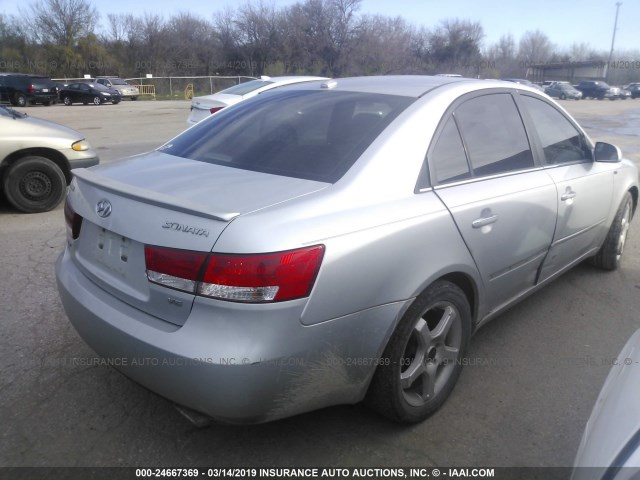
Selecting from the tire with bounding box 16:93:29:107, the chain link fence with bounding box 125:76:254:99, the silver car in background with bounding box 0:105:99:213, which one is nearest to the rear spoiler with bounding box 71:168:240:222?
the silver car in background with bounding box 0:105:99:213

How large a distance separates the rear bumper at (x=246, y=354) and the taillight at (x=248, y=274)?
1.6 inches

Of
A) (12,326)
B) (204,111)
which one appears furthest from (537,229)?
(204,111)

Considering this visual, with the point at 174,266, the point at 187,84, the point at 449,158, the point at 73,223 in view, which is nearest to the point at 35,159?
the point at 73,223

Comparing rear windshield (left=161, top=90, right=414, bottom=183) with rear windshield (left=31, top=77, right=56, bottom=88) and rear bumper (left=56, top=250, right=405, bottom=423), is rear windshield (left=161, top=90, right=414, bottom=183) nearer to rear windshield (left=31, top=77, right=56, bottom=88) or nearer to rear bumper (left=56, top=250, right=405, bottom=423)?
rear bumper (left=56, top=250, right=405, bottom=423)

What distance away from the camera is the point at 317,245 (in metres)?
2.01

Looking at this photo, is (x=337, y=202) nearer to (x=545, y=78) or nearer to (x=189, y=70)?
(x=189, y=70)

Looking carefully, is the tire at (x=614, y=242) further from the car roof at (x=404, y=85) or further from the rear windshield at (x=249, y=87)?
the rear windshield at (x=249, y=87)

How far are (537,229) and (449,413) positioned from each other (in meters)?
1.21

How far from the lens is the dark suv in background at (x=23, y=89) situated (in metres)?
28.6

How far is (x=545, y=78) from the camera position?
73250mm

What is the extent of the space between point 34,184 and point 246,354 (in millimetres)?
5447

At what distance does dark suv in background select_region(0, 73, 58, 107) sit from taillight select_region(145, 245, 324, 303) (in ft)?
104

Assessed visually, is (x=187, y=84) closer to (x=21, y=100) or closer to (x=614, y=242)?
(x=21, y=100)

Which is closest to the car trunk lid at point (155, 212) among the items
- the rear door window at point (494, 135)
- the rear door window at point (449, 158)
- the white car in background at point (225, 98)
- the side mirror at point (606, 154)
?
the rear door window at point (449, 158)
